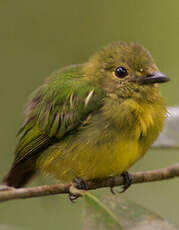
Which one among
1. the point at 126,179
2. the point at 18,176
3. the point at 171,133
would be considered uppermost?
the point at 171,133

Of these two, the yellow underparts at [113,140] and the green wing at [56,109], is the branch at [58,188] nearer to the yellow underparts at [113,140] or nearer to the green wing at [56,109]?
the yellow underparts at [113,140]

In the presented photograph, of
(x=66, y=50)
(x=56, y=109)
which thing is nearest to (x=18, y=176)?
(x=56, y=109)

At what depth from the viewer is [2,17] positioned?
23.1ft

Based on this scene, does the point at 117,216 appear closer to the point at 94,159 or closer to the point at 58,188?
the point at 58,188

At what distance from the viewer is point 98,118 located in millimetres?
3107

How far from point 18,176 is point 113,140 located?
1203 millimetres

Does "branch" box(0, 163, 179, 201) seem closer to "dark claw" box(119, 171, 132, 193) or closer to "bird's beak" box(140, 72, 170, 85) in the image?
"dark claw" box(119, 171, 132, 193)

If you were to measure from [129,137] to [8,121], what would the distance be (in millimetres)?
3205

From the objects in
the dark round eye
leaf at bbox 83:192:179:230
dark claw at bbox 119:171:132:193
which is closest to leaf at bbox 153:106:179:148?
dark claw at bbox 119:171:132:193

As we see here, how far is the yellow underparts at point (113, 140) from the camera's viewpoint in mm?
2969

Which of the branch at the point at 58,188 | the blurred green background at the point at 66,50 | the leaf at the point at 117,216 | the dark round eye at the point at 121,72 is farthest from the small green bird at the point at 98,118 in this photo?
the blurred green background at the point at 66,50

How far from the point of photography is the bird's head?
10.3 ft

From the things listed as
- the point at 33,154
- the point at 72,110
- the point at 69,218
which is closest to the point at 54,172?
the point at 33,154

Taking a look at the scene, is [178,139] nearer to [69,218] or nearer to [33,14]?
[69,218]
